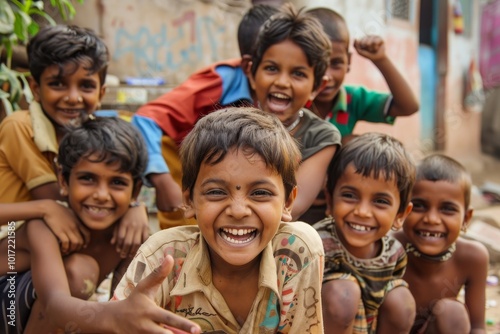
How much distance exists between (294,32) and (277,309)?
1.29m

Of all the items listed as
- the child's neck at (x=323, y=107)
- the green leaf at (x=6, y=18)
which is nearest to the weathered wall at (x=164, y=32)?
the green leaf at (x=6, y=18)

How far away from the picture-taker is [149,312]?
4.89ft

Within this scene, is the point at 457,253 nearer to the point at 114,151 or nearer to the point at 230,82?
the point at 230,82

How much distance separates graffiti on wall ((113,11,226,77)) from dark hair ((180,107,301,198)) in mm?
3374

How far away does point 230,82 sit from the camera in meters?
3.01

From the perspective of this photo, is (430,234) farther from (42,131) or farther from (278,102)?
(42,131)

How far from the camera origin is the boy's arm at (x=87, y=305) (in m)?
1.48

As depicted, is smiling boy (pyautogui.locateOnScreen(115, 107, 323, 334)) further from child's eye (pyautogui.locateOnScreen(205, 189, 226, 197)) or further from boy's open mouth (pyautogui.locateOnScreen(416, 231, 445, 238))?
boy's open mouth (pyautogui.locateOnScreen(416, 231, 445, 238))

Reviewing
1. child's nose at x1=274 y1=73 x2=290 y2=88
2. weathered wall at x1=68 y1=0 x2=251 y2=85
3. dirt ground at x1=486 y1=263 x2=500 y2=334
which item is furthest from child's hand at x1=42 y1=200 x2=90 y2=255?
weathered wall at x1=68 y1=0 x2=251 y2=85

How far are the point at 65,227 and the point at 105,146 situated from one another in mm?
371

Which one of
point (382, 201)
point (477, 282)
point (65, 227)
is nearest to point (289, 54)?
point (382, 201)

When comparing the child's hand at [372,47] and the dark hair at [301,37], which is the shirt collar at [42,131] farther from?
the child's hand at [372,47]

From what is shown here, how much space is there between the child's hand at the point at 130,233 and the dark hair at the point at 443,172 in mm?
1244

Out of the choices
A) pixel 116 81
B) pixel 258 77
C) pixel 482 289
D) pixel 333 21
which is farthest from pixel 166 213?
pixel 116 81
